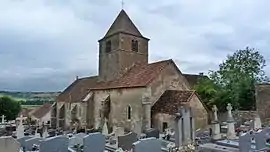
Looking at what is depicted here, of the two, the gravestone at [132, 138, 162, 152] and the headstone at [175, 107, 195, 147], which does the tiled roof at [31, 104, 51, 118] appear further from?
the gravestone at [132, 138, 162, 152]

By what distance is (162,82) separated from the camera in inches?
1031

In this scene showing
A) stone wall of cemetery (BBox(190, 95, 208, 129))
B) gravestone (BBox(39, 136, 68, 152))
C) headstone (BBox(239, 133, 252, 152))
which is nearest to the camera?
gravestone (BBox(39, 136, 68, 152))

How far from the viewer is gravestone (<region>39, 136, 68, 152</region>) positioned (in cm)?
1042

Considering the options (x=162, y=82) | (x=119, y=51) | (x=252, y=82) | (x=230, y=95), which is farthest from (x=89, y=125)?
(x=252, y=82)

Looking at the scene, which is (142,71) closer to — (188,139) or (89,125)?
(89,125)

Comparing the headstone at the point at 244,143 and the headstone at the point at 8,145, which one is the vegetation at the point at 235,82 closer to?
the headstone at the point at 244,143

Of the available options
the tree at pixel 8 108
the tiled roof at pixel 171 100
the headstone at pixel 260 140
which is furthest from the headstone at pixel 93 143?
the tree at pixel 8 108

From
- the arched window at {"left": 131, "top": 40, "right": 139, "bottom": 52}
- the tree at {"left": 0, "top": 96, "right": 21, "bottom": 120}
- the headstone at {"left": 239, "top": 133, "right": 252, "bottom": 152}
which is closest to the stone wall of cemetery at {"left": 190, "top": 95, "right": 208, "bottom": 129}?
the arched window at {"left": 131, "top": 40, "right": 139, "bottom": 52}

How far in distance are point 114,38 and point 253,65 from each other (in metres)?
15.9

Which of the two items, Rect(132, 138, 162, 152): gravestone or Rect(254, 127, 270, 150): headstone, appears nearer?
Rect(132, 138, 162, 152): gravestone

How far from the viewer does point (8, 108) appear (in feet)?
158

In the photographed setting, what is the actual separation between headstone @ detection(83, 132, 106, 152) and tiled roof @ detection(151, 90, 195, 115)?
11652 mm

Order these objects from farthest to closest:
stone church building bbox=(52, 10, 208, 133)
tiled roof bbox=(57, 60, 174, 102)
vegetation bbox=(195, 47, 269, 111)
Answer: vegetation bbox=(195, 47, 269, 111) → tiled roof bbox=(57, 60, 174, 102) → stone church building bbox=(52, 10, 208, 133)

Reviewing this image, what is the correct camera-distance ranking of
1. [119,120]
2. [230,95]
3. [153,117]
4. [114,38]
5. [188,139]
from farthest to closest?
[114,38] < [230,95] < [119,120] < [153,117] < [188,139]
